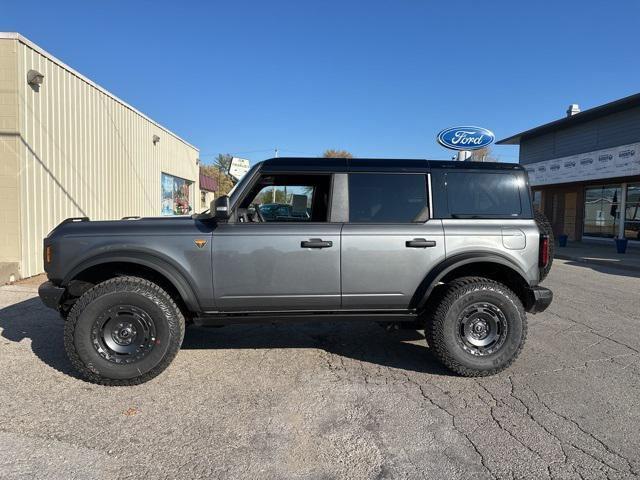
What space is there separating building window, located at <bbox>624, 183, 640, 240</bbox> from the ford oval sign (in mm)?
7728

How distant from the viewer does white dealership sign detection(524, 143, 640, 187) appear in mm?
15375

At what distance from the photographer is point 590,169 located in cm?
1739

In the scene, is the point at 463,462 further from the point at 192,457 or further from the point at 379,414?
the point at 192,457

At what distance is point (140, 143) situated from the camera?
1409 cm

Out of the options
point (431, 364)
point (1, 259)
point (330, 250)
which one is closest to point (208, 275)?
point (330, 250)

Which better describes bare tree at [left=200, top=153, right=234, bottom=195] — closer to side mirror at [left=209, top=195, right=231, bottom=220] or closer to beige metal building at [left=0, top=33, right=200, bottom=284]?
beige metal building at [left=0, top=33, right=200, bottom=284]

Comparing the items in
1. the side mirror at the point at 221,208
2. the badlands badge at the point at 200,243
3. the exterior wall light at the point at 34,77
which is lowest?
the badlands badge at the point at 200,243

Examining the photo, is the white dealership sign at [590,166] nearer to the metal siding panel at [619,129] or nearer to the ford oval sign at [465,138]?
the metal siding panel at [619,129]

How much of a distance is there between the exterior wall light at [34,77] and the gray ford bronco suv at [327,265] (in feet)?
19.5

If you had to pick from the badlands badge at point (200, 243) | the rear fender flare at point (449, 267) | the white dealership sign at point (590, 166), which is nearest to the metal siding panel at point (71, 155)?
the badlands badge at point (200, 243)

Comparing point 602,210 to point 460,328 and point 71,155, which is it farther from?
point 71,155

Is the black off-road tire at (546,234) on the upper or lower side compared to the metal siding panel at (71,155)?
lower

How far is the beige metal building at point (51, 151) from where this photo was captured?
795 cm

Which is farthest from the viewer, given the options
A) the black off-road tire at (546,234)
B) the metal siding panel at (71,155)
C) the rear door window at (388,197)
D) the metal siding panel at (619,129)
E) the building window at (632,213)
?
the building window at (632,213)
